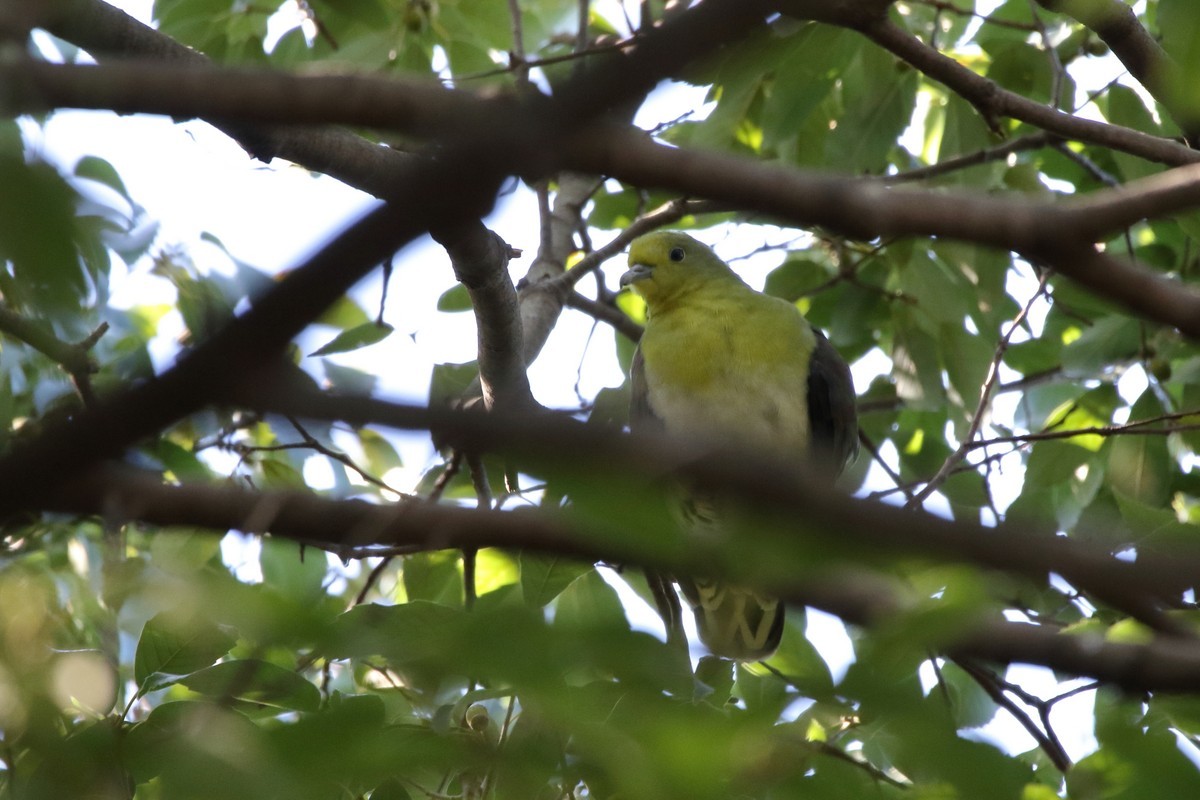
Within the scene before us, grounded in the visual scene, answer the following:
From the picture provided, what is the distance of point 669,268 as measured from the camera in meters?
5.27

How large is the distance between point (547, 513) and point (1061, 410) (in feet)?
13.8

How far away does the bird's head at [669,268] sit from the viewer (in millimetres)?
5246

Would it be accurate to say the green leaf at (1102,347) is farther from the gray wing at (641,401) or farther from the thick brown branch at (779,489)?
the thick brown branch at (779,489)

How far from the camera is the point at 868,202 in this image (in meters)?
1.18

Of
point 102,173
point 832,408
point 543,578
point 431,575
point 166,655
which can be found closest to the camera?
point 166,655

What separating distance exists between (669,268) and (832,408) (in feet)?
3.41

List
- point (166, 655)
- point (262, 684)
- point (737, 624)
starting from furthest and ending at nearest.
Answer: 1. point (737, 624)
2. point (166, 655)
3. point (262, 684)

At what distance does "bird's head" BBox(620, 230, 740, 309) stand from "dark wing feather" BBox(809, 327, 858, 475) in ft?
2.28

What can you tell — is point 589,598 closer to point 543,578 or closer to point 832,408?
point 543,578

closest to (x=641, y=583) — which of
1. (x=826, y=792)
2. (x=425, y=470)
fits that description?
(x=425, y=470)

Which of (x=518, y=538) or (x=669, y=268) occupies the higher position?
(x=669, y=268)

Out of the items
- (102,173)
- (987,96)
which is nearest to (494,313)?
(102,173)

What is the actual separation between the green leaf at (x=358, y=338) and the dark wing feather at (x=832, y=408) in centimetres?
171

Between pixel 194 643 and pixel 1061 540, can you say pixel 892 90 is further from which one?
pixel 1061 540
